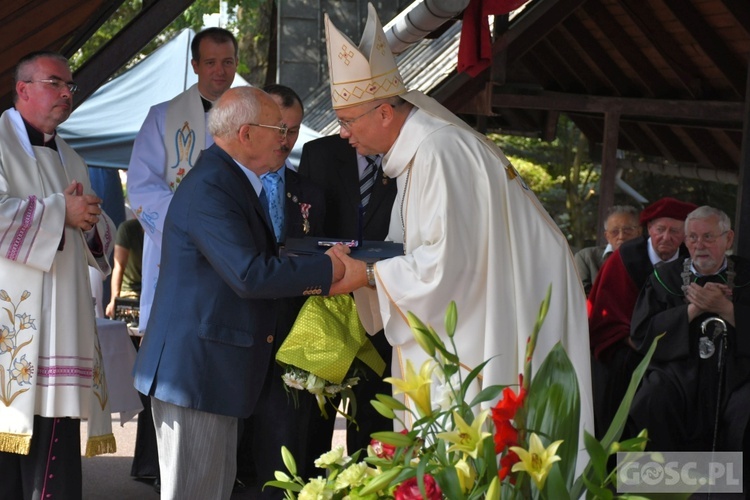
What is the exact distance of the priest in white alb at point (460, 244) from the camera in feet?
11.9

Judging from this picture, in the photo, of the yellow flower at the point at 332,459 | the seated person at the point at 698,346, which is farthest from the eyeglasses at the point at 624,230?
the yellow flower at the point at 332,459

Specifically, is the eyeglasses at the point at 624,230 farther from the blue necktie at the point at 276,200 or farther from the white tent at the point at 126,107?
the blue necktie at the point at 276,200

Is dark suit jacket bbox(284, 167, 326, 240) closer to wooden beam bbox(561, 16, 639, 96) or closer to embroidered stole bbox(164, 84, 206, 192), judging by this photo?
embroidered stole bbox(164, 84, 206, 192)

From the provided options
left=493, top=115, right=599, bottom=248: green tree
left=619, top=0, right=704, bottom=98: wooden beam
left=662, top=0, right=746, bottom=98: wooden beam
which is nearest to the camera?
left=662, top=0, right=746, bottom=98: wooden beam

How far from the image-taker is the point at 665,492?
200 cm

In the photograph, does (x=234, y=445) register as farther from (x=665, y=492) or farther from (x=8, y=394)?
(x=665, y=492)

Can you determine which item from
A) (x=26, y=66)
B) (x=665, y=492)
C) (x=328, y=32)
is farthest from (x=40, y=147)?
(x=665, y=492)

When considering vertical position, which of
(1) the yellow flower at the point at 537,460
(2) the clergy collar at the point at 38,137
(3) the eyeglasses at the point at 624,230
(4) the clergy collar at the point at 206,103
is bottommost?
(1) the yellow flower at the point at 537,460

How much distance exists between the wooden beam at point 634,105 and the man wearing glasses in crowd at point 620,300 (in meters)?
3.77

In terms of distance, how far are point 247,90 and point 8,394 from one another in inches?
59.7

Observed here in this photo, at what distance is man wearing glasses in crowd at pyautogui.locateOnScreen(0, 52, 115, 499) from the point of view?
432 cm

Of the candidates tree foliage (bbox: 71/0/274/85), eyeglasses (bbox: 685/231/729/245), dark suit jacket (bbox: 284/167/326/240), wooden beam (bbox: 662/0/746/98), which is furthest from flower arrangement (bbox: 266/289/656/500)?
tree foliage (bbox: 71/0/274/85)

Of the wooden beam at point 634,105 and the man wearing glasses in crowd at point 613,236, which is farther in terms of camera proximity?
the wooden beam at point 634,105

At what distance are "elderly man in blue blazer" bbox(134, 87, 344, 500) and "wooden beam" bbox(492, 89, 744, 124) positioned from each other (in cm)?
724
